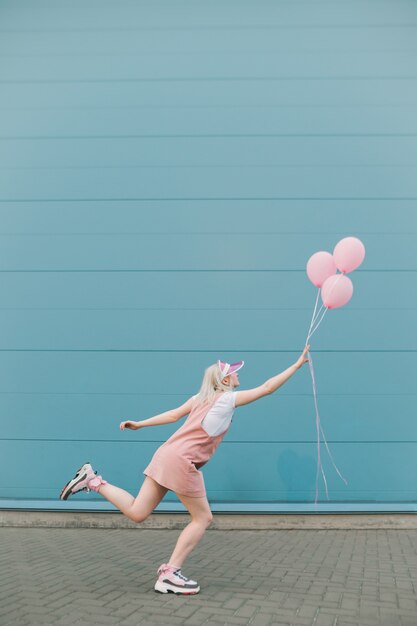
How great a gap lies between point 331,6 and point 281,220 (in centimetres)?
267

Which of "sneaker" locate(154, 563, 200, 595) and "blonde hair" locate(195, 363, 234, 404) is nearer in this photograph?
"sneaker" locate(154, 563, 200, 595)

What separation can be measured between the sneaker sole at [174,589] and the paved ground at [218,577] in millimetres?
36

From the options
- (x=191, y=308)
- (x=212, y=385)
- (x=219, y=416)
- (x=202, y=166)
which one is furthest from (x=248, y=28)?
(x=219, y=416)

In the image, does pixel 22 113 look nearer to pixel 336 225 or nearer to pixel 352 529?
pixel 336 225

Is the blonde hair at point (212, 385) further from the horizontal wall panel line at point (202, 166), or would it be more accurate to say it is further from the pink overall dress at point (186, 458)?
the horizontal wall panel line at point (202, 166)

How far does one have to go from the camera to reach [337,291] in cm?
514

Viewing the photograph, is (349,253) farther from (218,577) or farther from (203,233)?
(218,577)

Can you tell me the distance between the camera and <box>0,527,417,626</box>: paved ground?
3730 millimetres

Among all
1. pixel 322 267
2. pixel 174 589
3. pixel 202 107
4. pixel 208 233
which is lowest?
pixel 174 589

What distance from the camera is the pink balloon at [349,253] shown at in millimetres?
5078

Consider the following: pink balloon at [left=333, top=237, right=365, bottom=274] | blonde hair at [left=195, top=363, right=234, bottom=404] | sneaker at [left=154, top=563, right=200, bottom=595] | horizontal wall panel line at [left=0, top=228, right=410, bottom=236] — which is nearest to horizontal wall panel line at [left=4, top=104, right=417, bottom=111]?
horizontal wall panel line at [left=0, top=228, right=410, bottom=236]

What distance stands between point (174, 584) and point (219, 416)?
3.72ft

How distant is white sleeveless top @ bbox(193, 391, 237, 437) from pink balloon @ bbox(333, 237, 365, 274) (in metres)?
1.49

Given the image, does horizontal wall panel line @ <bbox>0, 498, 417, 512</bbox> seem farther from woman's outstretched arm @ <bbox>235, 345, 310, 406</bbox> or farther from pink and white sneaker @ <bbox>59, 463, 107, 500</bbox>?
woman's outstretched arm @ <bbox>235, 345, 310, 406</bbox>
